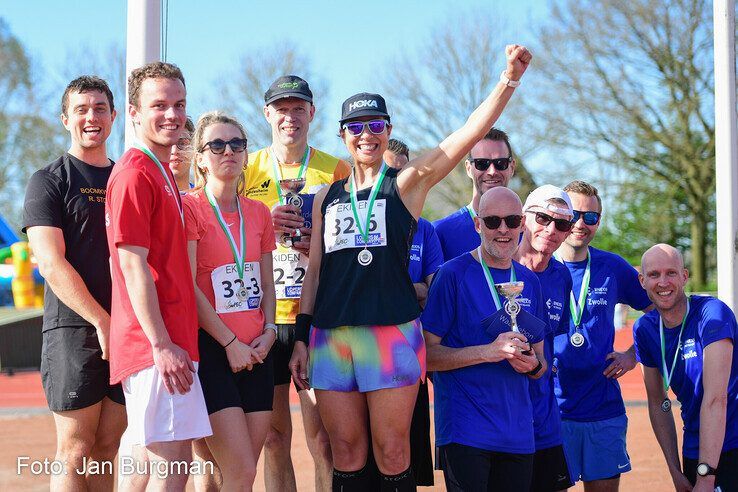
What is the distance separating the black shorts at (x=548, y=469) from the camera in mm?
5047

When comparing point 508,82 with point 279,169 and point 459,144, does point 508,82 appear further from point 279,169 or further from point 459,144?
point 279,169

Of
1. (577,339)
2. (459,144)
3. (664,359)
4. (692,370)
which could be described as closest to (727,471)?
(692,370)

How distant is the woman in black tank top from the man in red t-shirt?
845mm

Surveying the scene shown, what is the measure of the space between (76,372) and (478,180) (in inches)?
110

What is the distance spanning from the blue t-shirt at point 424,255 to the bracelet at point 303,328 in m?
0.96

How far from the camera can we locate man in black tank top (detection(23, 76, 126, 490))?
177 inches

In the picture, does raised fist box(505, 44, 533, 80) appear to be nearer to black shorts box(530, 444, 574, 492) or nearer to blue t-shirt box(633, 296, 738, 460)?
blue t-shirt box(633, 296, 738, 460)

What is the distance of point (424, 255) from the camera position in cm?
557

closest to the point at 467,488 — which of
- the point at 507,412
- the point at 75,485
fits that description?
the point at 507,412

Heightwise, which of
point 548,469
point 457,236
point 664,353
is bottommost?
point 548,469

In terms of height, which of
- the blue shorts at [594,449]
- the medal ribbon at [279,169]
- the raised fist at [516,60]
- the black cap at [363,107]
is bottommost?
the blue shorts at [594,449]

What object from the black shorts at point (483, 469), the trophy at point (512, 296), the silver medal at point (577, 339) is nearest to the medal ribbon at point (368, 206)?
the trophy at point (512, 296)

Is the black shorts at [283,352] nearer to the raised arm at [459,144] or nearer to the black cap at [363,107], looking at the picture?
the raised arm at [459,144]

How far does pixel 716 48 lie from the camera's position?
859cm
